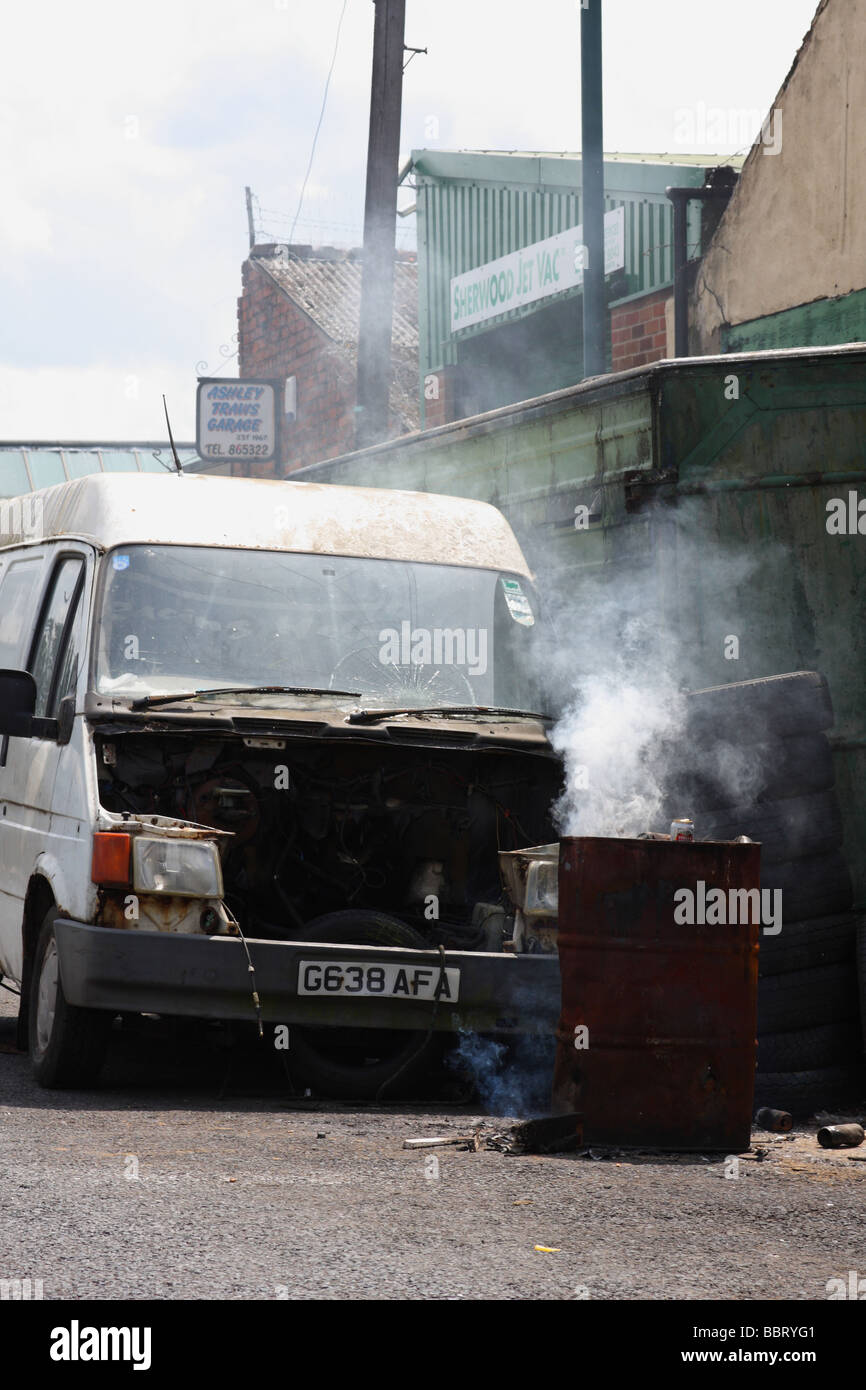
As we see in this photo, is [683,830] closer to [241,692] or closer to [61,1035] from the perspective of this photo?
[241,692]

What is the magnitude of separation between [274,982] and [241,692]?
1.22 m

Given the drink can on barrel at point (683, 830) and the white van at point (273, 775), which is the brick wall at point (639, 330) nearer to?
the white van at point (273, 775)

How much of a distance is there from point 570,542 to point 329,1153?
416cm

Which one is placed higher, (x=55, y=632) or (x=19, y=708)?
(x=55, y=632)

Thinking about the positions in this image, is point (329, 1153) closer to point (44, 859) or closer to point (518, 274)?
point (44, 859)

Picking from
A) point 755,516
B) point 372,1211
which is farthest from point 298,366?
point 372,1211

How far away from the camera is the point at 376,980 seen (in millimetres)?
6500

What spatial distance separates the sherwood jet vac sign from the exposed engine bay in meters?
11.8

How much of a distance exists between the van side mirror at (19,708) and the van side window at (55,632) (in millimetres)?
206

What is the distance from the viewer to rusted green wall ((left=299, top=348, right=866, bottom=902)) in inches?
313

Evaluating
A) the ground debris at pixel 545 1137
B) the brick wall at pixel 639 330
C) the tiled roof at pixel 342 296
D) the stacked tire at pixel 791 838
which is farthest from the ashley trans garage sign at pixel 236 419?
the ground debris at pixel 545 1137

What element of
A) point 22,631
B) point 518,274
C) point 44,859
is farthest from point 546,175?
point 44,859

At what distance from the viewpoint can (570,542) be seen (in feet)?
29.6
